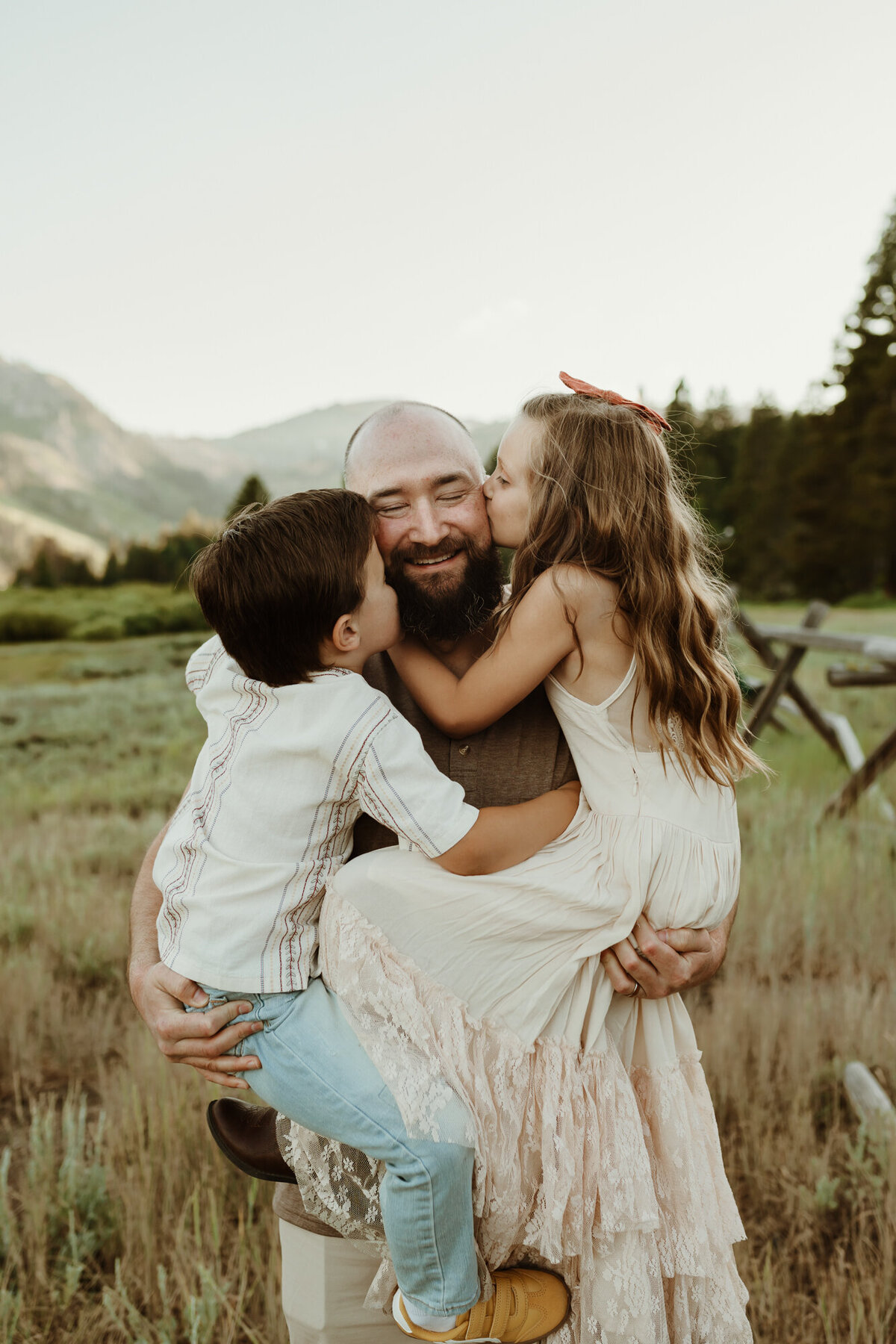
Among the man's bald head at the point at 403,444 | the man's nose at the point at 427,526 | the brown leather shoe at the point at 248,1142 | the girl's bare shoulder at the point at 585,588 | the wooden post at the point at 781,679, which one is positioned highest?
the man's bald head at the point at 403,444

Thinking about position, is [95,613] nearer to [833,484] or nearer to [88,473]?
[88,473]

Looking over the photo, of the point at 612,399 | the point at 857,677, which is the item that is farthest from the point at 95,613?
the point at 612,399

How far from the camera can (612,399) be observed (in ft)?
6.93

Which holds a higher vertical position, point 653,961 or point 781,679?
point 653,961

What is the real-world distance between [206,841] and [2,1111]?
2.78 m

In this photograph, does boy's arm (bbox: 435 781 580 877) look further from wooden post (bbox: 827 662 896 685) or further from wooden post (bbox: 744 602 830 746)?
wooden post (bbox: 744 602 830 746)

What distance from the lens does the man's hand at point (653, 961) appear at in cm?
169

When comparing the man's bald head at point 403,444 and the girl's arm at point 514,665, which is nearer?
the girl's arm at point 514,665

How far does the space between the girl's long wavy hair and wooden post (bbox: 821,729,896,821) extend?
17.1 ft

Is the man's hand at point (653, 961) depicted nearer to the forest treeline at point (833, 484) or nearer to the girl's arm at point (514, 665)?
the girl's arm at point (514, 665)

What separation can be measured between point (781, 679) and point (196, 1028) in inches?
298

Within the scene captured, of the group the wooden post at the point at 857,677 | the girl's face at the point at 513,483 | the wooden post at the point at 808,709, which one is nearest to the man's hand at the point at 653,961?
the girl's face at the point at 513,483

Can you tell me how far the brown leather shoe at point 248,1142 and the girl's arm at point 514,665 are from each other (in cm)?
92

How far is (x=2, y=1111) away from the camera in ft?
11.9
